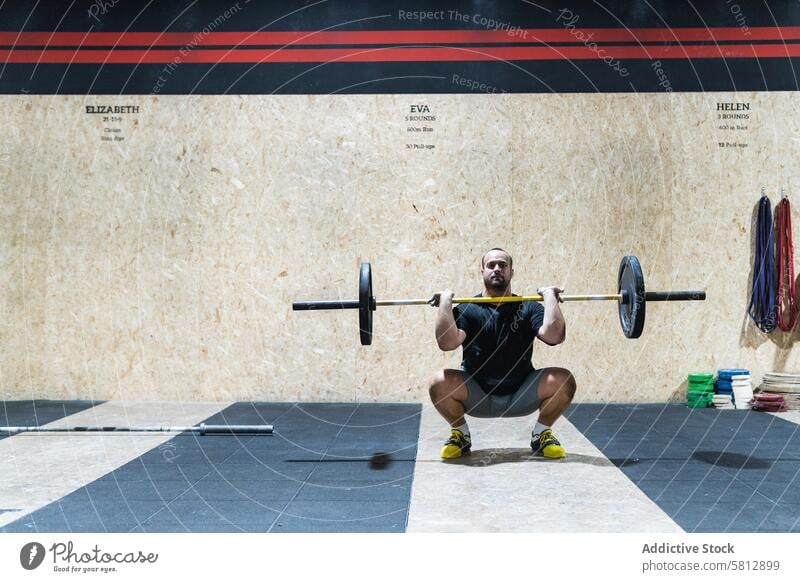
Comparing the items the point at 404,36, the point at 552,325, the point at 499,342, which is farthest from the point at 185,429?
the point at 404,36

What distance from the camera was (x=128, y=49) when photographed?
17.9 feet

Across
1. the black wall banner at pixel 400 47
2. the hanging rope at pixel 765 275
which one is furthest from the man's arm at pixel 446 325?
the hanging rope at pixel 765 275

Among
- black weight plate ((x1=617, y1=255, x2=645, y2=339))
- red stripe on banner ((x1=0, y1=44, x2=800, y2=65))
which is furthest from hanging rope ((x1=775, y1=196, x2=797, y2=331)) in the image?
black weight plate ((x1=617, y1=255, x2=645, y2=339))

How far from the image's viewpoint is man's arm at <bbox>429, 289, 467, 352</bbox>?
11.1 ft

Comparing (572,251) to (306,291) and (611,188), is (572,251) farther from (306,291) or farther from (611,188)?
(306,291)

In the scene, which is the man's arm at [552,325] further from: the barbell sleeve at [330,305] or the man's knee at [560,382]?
the barbell sleeve at [330,305]

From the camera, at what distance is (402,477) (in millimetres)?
3264

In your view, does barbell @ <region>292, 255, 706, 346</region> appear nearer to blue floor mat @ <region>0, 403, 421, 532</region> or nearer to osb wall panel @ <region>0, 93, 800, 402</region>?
blue floor mat @ <region>0, 403, 421, 532</region>

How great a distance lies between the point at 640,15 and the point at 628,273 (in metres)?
2.57

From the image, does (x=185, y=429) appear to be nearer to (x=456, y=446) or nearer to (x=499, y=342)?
(x=456, y=446)

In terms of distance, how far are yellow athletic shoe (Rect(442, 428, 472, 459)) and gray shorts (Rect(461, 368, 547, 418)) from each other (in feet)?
0.47

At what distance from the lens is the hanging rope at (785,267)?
17.1ft

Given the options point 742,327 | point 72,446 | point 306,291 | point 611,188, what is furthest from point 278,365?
point 742,327

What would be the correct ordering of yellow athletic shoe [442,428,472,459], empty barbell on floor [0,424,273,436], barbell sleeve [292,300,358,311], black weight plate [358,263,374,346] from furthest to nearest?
1. empty barbell on floor [0,424,273,436]
2. yellow athletic shoe [442,428,472,459]
3. barbell sleeve [292,300,358,311]
4. black weight plate [358,263,374,346]
